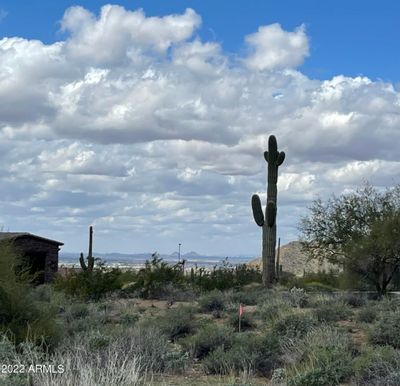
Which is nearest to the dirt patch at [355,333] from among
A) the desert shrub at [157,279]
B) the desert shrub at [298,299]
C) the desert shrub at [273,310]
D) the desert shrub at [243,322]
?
the desert shrub at [273,310]

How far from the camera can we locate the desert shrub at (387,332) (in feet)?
52.7

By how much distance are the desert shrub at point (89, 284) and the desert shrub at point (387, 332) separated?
53.5ft

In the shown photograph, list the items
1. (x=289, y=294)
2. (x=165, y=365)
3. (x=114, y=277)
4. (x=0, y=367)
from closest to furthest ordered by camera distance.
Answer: (x=0, y=367) → (x=165, y=365) → (x=289, y=294) → (x=114, y=277)

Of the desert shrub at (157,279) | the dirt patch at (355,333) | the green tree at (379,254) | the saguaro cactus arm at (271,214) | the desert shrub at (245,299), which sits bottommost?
the dirt patch at (355,333)

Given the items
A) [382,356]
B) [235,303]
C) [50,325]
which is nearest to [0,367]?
[50,325]

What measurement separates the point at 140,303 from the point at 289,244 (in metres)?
63.6

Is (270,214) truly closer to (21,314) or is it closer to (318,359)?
(21,314)

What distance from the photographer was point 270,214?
109 feet

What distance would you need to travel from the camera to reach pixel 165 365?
1334cm

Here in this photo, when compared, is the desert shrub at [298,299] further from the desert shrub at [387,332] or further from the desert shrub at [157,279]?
the desert shrub at [157,279]

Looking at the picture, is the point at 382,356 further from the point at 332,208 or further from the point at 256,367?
the point at 332,208

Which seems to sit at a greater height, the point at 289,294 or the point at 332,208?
the point at 332,208

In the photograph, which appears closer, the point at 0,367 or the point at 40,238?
the point at 0,367

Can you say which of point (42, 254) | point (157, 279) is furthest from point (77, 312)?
point (42, 254)
